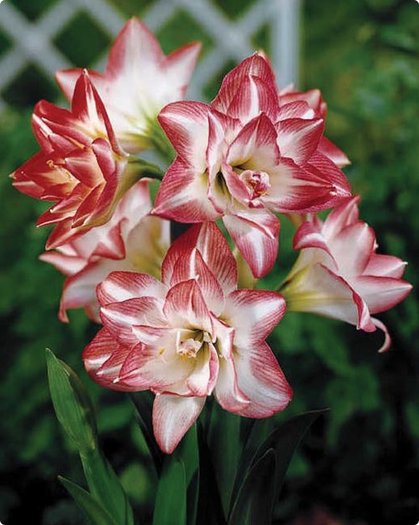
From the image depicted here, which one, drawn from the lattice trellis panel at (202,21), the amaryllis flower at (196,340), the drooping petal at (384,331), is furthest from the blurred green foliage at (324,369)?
the amaryllis flower at (196,340)

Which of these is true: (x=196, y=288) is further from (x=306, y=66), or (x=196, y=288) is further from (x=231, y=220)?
(x=306, y=66)

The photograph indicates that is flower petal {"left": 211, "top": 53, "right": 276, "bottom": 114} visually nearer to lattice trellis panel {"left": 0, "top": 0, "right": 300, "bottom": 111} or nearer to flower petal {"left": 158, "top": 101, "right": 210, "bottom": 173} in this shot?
flower petal {"left": 158, "top": 101, "right": 210, "bottom": 173}

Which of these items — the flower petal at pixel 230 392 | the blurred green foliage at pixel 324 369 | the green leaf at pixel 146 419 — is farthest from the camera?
the blurred green foliage at pixel 324 369

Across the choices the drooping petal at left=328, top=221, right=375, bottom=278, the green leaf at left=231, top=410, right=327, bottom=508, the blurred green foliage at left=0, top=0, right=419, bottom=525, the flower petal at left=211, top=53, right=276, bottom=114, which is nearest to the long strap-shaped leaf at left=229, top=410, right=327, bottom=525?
the green leaf at left=231, top=410, right=327, bottom=508

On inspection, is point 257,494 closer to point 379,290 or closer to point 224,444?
point 224,444

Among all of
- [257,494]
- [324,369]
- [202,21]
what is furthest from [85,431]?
[202,21]

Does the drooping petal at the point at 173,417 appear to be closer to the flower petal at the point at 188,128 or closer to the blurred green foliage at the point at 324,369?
the flower petal at the point at 188,128

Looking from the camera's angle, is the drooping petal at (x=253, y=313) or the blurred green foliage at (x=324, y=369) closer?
the drooping petal at (x=253, y=313)

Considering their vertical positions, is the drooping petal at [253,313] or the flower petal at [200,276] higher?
the flower petal at [200,276]
